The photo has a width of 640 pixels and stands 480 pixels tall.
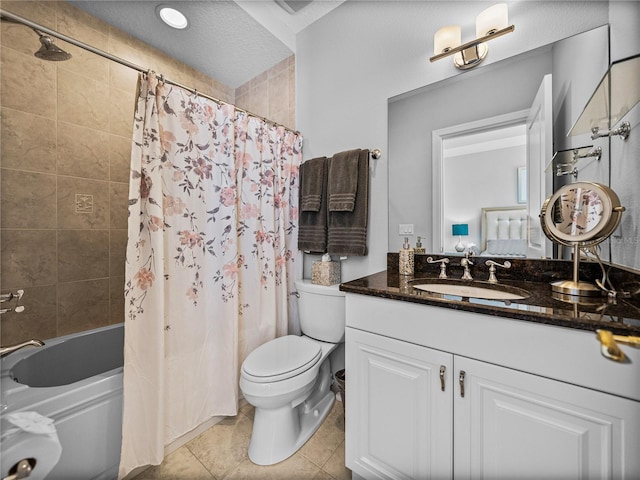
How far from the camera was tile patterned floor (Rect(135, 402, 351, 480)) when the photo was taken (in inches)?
45.1

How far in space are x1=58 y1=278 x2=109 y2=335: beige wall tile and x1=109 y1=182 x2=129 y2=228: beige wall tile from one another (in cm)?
38

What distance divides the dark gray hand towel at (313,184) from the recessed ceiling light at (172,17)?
3.71ft

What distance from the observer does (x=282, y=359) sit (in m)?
1.31

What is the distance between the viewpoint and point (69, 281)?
5.08 feet

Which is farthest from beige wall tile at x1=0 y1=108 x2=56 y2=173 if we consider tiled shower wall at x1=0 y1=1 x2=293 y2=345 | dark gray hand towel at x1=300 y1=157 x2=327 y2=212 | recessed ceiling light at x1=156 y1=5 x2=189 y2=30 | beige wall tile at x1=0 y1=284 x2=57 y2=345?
dark gray hand towel at x1=300 y1=157 x2=327 y2=212

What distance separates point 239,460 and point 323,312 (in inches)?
30.9

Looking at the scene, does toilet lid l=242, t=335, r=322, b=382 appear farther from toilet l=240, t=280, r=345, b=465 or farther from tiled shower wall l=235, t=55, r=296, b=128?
tiled shower wall l=235, t=55, r=296, b=128

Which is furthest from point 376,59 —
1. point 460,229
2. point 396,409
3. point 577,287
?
point 396,409

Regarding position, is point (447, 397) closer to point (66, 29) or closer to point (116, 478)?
point (116, 478)

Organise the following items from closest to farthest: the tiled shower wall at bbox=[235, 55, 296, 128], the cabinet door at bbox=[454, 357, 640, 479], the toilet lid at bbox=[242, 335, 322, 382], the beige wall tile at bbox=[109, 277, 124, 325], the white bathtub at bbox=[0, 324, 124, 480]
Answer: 1. the cabinet door at bbox=[454, 357, 640, 479]
2. the white bathtub at bbox=[0, 324, 124, 480]
3. the toilet lid at bbox=[242, 335, 322, 382]
4. the beige wall tile at bbox=[109, 277, 124, 325]
5. the tiled shower wall at bbox=[235, 55, 296, 128]

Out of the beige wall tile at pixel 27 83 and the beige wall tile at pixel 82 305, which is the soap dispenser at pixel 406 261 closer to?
the beige wall tile at pixel 82 305

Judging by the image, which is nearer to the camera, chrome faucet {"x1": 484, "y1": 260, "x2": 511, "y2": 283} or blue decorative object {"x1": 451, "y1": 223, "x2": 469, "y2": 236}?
chrome faucet {"x1": 484, "y1": 260, "x2": 511, "y2": 283}

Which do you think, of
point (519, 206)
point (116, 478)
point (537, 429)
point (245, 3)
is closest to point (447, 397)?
point (537, 429)

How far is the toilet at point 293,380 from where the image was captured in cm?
118
